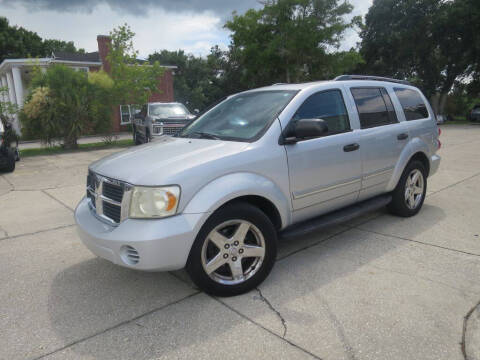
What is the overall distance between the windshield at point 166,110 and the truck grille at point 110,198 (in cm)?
1092

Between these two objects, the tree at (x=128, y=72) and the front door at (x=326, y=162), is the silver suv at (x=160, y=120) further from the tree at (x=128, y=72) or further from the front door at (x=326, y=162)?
the front door at (x=326, y=162)

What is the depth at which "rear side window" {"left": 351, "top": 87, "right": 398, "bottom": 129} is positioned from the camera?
411 centimetres

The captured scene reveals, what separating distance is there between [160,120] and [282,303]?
11.0 m

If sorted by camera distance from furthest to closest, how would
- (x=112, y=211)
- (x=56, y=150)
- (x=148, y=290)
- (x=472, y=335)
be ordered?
(x=56, y=150)
(x=148, y=290)
(x=112, y=211)
(x=472, y=335)

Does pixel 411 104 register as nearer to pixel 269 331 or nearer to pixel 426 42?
pixel 269 331

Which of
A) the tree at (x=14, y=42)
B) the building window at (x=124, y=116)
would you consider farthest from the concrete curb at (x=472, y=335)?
the tree at (x=14, y=42)

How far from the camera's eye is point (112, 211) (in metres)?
2.95

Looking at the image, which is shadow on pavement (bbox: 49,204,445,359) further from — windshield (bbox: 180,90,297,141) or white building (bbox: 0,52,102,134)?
white building (bbox: 0,52,102,134)

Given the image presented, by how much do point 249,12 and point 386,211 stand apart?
2490 cm

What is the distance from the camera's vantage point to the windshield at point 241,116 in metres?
3.46

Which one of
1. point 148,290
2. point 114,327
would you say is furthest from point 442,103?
Result: point 114,327

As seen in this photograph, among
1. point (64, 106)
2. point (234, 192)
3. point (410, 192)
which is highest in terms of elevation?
point (64, 106)

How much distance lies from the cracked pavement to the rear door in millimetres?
682

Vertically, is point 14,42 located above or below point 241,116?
above
